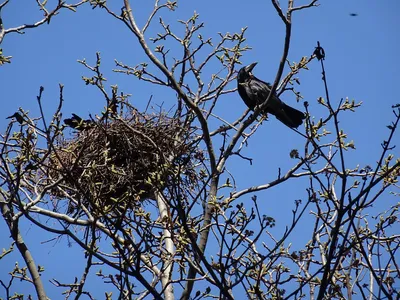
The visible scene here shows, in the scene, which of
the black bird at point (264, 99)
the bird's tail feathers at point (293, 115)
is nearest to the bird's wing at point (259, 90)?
the black bird at point (264, 99)

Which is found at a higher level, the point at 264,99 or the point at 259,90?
the point at 259,90

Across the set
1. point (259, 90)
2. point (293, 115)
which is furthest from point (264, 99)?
point (293, 115)

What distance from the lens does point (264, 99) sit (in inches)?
306

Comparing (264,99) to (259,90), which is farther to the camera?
(259,90)

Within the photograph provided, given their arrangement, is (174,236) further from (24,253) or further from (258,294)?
(24,253)

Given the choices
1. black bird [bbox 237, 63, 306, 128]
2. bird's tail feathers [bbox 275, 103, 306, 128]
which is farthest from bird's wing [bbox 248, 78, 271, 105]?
bird's tail feathers [bbox 275, 103, 306, 128]

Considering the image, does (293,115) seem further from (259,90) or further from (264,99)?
(259,90)

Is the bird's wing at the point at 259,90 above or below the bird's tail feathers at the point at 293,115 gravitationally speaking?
above

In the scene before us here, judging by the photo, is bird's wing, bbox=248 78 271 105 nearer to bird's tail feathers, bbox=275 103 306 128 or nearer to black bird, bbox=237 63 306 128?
black bird, bbox=237 63 306 128

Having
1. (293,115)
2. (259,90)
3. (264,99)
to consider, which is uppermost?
(259,90)

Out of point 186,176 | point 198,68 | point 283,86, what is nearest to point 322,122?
point 283,86

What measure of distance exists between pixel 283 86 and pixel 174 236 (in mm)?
2172

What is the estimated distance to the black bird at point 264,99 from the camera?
7.31 metres

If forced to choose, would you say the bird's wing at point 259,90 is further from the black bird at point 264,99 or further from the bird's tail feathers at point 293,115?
the bird's tail feathers at point 293,115
